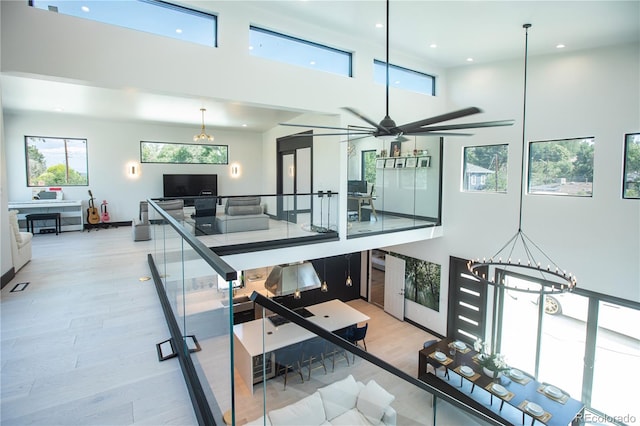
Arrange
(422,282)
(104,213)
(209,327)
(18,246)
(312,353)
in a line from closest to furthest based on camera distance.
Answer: (209,327) < (312,353) < (18,246) < (422,282) < (104,213)

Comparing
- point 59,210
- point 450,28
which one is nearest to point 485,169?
point 450,28

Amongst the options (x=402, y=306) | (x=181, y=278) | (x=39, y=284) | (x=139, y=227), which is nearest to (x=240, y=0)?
(x=181, y=278)

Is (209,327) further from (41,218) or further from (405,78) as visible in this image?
(41,218)

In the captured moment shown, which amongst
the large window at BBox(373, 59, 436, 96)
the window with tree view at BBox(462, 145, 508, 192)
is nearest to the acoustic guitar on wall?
the large window at BBox(373, 59, 436, 96)

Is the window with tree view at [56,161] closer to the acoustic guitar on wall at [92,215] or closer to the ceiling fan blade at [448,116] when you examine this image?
the acoustic guitar on wall at [92,215]

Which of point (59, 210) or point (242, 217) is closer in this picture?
point (242, 217)

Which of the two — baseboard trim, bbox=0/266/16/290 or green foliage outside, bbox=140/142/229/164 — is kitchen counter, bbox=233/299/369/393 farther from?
green foliage outside, bbox=140/142/229/164

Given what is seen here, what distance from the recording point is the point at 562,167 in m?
6.70

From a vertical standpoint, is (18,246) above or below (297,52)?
below

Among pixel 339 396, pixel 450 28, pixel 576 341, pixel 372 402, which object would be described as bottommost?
pixel 576 341

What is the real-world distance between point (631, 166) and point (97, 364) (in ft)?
27.2

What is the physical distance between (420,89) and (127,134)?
9.81m

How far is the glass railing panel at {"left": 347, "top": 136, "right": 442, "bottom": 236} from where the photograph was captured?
7621 mm

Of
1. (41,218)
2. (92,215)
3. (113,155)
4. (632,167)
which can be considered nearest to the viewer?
(632,167)
